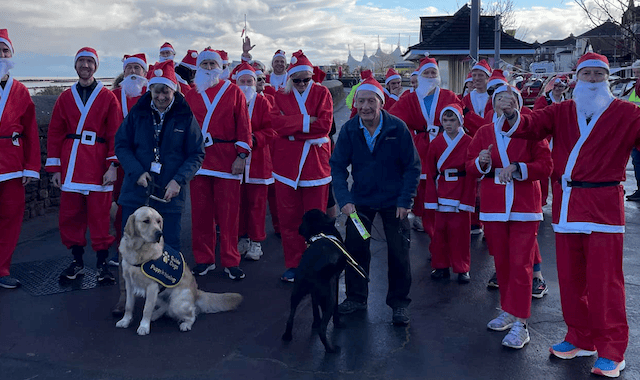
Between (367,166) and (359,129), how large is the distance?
33 cm

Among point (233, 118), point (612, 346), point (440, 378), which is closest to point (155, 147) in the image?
point (233, 118)

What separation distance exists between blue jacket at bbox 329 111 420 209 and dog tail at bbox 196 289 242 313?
1.35 m

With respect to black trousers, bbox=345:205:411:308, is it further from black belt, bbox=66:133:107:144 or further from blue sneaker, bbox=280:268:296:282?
black belt, bbox=66:133:107:144

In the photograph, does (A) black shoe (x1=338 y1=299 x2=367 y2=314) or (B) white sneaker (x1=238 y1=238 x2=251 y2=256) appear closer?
(A) black shoe (x1=338 y1=299 x2=367 y2=314)

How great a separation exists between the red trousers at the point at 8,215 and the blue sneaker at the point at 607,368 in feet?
17.8

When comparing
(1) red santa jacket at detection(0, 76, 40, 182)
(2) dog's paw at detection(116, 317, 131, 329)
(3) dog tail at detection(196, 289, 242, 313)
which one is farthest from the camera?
(1) red santa jacket at detection(0, 76, 40, 182)

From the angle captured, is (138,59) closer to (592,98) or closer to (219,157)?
(219,157)

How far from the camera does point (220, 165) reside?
670 centimetres

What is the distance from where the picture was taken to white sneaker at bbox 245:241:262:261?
7594 mm

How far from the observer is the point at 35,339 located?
201 inches

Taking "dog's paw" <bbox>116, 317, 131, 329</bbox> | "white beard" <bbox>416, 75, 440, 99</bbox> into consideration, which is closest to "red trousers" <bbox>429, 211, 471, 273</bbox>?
"white beard" <bbox>416, 75, 440, 99</bbox>

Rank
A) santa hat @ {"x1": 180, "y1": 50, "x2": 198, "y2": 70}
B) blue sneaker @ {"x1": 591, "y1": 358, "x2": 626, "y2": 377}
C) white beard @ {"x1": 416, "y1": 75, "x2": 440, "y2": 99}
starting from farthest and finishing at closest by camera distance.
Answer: santa hat @ {"x1": 180, "y1": 50, "x2": 198, "y2": 70}, white beard @ {"x1": 416, "y1": 75, "x2": 440, "y2": 99}, blue sneaker @ {"x1": 591, "y1": 358, "x2": 626, "y2": 377}

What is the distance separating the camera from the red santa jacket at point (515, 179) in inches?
199

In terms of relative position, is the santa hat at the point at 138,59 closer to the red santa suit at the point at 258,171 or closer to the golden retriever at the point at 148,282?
the red santa suit at the point at 258,171
